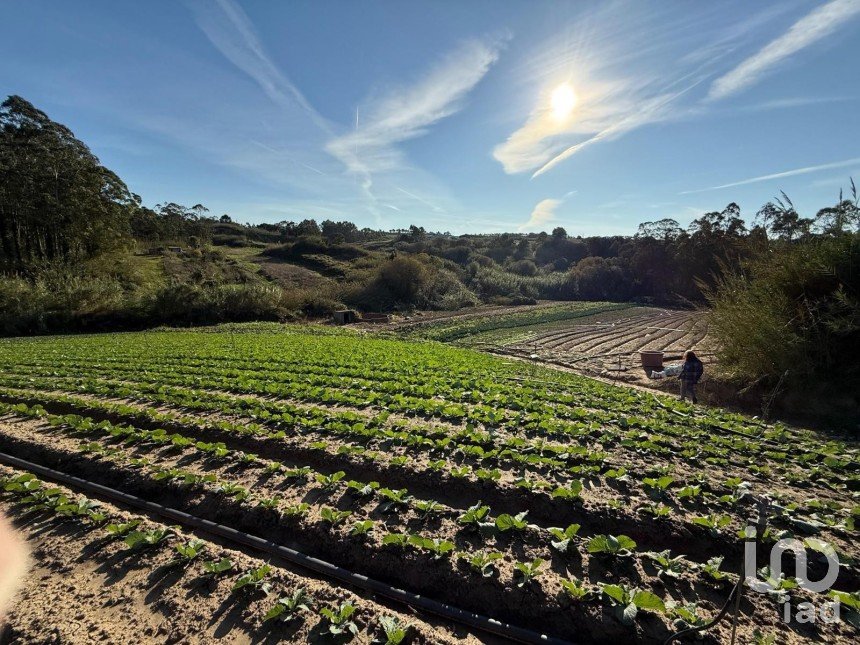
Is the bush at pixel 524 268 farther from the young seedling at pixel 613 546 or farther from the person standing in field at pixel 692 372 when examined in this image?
the young seedling at pixel 613 546

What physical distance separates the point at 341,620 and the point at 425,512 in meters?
1.70

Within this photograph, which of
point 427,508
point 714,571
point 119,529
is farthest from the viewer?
point 427,508

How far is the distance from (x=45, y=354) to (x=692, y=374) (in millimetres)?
25119

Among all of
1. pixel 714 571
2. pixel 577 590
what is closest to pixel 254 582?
pixel 577 590

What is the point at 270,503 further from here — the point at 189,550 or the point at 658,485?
the point at 658,485

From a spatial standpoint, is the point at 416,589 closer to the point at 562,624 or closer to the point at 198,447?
the point at 562,624

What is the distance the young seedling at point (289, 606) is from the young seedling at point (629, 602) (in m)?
2.86

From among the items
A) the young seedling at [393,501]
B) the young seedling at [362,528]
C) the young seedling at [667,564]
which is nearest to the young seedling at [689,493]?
the young seedling at [667,564]

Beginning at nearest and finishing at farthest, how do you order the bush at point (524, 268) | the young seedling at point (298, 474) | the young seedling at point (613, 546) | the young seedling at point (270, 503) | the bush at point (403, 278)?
the young seedling at point (613, 546) → the young seedling at point (270, 503) → the young seedling at point (298, 474) → the bush at point (403, 278) → the bush at point (524, 268)

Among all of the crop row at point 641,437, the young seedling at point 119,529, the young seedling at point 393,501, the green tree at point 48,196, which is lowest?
the young seedling at point 119,529

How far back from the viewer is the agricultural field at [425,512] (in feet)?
11.9

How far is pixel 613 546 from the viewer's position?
13.5ft

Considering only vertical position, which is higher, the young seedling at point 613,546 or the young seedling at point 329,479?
the young seedling at point 613,546

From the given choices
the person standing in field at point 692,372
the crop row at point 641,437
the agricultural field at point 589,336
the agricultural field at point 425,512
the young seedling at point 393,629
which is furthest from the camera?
the agricultural field at point 589,336
